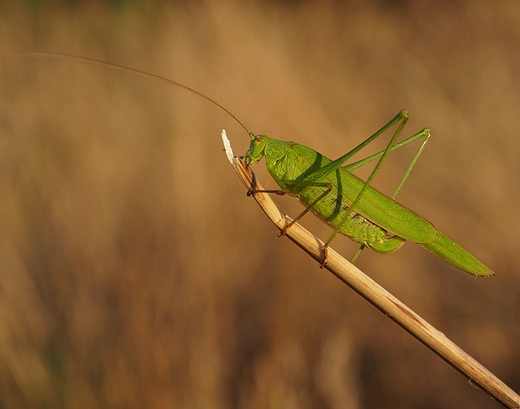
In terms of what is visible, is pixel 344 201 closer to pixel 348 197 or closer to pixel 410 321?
pixel 348 197

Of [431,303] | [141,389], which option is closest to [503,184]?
[431,303]

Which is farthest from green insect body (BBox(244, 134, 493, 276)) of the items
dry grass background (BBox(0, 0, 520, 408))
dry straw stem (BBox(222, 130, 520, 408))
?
dry grass background (BBox(0, 0, 520, 408))

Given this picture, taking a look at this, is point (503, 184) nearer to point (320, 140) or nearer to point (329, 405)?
point (320, 140)

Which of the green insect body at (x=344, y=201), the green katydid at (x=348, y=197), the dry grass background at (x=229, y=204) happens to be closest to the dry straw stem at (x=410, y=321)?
the green katydid at (x=348, y=197)

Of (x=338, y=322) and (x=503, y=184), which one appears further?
(x=503, y=184)

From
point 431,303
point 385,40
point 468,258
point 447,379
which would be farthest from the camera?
point 385,40

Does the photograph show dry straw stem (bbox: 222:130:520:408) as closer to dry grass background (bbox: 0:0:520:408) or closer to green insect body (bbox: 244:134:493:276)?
green insect body (bbox: 244:134:493:276)
